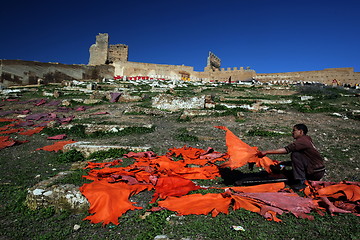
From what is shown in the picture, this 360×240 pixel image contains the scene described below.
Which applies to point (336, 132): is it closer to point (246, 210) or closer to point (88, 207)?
point (246, 210)

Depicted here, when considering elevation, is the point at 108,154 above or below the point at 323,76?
below

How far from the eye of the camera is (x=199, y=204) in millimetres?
3211

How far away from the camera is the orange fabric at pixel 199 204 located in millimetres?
3047

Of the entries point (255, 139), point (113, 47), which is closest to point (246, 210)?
point (255, 139)

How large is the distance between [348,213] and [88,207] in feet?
12.3

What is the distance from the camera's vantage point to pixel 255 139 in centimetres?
759

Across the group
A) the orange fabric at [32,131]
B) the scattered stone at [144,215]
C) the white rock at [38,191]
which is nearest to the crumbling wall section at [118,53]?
the orange fabric at [32,131]

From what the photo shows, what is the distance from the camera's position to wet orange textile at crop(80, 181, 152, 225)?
306 centimetres

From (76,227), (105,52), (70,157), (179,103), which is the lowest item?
(76,227)

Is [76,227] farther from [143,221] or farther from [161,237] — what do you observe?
[161,237]

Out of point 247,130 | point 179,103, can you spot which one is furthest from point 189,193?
point 179,103

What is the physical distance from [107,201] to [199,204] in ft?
4.52

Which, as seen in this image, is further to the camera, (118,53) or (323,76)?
(118,53)

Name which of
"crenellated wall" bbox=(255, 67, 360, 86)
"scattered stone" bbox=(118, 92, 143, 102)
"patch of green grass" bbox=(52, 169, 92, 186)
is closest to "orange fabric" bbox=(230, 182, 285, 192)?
"patch of green grass" bbox=(52, 169, 92, 186)
